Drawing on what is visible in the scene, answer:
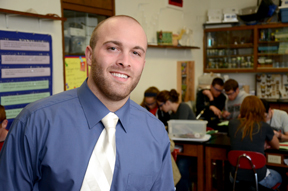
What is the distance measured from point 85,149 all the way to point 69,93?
0.77 ft

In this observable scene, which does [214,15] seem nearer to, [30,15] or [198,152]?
[198,152]

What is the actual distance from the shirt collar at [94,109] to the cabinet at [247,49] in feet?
19.0

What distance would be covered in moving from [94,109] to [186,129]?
265cm

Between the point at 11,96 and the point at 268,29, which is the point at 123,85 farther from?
the point at 268,29

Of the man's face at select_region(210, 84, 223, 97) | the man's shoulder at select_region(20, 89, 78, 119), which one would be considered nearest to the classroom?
the man's face at select_region(210, 84, 223, 97)

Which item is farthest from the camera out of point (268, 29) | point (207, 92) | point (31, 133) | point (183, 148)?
point (268, 29)

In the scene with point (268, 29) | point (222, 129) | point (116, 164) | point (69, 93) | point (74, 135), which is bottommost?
point (222, 129)

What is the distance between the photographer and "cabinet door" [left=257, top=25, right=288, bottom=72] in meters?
6.27

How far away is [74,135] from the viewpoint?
107 centimetres

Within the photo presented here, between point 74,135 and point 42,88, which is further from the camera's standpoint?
point 42,88

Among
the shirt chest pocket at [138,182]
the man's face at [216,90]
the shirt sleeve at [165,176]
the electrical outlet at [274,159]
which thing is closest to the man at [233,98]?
the man's face at [216,90]

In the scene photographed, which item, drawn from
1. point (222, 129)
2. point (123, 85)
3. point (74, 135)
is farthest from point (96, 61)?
point (222, 129)

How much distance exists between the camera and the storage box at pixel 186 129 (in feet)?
11.9

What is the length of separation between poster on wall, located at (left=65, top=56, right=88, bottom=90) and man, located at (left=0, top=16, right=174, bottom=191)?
2.30 metres
